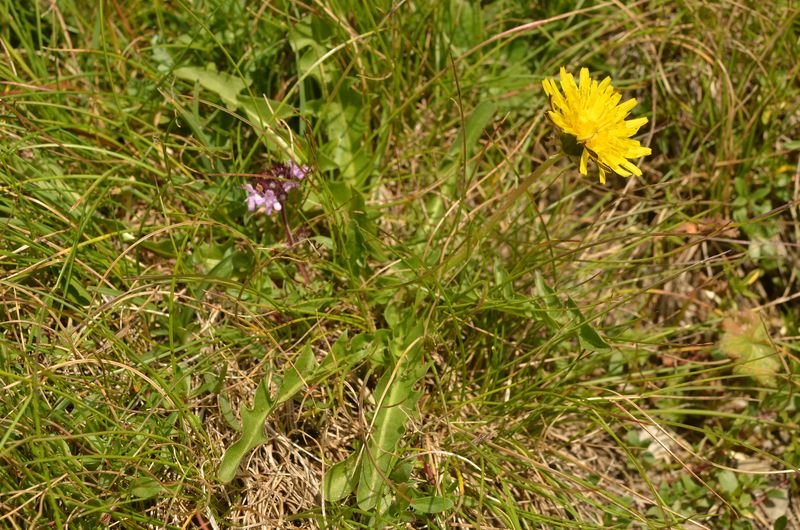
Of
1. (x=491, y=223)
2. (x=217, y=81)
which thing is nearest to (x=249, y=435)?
(x=491, y=223)

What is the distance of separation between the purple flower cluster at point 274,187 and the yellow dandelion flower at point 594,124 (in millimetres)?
696

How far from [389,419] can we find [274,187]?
0.67m

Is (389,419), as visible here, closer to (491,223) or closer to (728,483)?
(491,223)

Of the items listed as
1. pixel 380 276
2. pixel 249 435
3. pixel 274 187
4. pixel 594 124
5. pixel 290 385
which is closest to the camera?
pixel 594 124

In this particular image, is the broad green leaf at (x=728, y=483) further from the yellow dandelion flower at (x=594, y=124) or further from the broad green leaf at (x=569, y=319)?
the yellow dandelion flower at (x=594, y=124)

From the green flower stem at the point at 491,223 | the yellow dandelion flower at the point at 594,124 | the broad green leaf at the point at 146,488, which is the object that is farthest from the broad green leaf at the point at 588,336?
the broad green leaf at the point at 146,488

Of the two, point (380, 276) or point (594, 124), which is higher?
point (594, 124)

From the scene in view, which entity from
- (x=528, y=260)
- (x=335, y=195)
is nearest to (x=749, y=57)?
(x=528, y=260)

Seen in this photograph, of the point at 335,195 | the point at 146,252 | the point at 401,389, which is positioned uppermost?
the point at 335,195

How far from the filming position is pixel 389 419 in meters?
1.97

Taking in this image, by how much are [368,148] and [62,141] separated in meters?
0.85

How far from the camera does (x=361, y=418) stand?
6.16 feet

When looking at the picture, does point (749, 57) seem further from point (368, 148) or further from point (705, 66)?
point (368, 148)

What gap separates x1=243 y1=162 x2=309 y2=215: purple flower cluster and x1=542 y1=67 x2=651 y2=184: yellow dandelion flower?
27.4 inches
